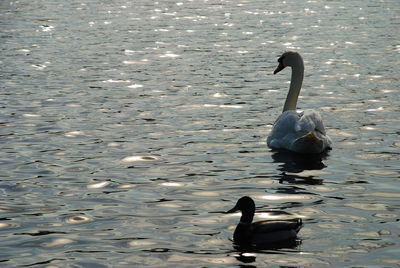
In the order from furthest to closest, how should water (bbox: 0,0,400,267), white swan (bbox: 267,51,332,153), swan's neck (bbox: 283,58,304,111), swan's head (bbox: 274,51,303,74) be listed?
1. swan's head (bbox: 274,51,303,74)
2. swan's neck (bbox: 283,58,304,111)
3. white swan (bbox: 267,51,332,153)
4. water (bbox: 0,0,400,267)

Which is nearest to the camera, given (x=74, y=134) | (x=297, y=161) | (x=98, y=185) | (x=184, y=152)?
(x=98, y=185)

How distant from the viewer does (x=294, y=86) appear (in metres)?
20.6

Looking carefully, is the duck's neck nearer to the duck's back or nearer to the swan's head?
the duck's back

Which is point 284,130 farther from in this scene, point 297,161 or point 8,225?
point 8,225

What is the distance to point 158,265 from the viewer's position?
11102mm

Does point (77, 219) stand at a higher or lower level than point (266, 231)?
lower

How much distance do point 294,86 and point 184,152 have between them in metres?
3.94

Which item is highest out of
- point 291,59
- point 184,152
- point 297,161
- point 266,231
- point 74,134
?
point 266,231

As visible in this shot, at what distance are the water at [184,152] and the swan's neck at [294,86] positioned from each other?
34.8 inches

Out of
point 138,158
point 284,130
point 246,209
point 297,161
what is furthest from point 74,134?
point 246,209

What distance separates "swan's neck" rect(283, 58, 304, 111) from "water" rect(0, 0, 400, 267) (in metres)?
0.88

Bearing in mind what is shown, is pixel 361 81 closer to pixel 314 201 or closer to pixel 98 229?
pixel 314 201

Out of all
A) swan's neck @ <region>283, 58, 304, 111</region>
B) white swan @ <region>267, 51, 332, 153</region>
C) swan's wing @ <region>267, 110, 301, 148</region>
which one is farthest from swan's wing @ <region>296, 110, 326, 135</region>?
swan's neck @ <region>283, 58, 304, 111</region>

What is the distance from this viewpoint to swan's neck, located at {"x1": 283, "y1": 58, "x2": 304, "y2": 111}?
65.8ft
